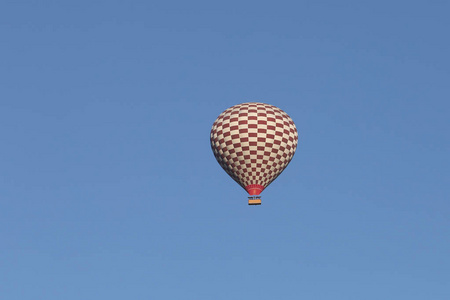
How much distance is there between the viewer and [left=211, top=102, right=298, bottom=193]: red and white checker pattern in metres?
134

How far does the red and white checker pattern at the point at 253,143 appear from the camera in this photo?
440ft

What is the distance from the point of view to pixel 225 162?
135 m

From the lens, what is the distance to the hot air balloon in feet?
440

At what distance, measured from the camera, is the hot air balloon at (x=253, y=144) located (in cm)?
13400

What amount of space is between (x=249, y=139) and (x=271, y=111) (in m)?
3.16

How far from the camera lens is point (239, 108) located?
136 metres

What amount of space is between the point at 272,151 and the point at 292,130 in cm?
270

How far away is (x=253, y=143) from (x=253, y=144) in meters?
0.07

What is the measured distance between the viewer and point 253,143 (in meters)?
134

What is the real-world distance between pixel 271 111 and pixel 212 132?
15.2 feet

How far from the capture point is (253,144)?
439 feet

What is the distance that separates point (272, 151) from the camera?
13450cm

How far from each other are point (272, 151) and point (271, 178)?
2111 millimetres

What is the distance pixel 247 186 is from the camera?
134 meters
